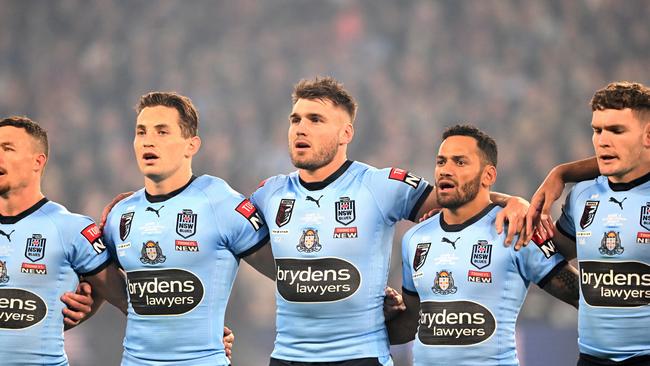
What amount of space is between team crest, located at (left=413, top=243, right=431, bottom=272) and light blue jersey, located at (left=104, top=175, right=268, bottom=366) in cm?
87

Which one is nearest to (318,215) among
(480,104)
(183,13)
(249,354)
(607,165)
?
(607,165)

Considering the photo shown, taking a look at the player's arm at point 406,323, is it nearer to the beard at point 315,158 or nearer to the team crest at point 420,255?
the team crest at point 420,255

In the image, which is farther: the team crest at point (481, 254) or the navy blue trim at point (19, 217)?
the navy blue trim at point (19, 217)

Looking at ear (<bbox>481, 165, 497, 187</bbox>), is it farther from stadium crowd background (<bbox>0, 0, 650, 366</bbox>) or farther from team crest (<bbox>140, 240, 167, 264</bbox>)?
stadium crowd background (<bbox>0, 0, 650, 366</bbox>)

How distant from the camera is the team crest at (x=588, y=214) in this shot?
5008 millimetres

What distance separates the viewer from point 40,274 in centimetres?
550

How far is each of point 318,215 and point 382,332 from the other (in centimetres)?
72

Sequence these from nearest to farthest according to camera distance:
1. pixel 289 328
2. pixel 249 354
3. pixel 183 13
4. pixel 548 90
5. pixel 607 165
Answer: pixel 607 165
pixel 289 328
pixel 249 354
pixel 548 90
pixel 183 13

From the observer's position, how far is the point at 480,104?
1198 cm

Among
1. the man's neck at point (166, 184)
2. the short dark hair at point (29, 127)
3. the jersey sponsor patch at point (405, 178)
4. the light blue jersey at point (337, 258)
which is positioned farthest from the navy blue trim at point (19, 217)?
the jersey sponsor patch at point (405, 178)

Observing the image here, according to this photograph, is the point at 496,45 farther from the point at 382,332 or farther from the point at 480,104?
the point at 382,332

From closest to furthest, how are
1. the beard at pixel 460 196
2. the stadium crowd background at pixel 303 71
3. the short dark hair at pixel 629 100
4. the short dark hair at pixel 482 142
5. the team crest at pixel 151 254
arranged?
1. the short dark hair at pixel 629 100
2. the beard at pixel 460 196
3. the short dark hair at pixel 482 142
4. the team crest at pixel 151 254
5. the stadium crowd background at pixel 303 71

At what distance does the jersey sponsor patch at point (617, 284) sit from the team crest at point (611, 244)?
2.2 inches

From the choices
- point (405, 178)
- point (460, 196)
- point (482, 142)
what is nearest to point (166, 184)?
point (405, 178)
